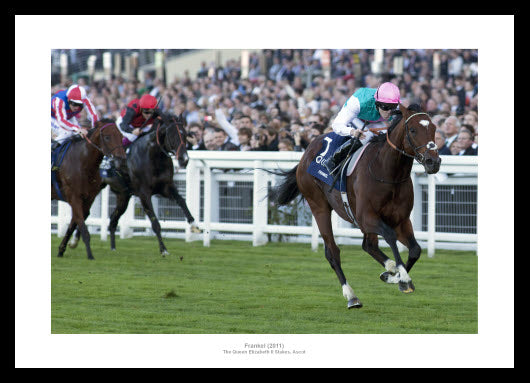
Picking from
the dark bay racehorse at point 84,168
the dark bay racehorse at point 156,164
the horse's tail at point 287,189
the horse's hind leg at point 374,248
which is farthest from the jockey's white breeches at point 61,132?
the horse's hind leg at point 374,248

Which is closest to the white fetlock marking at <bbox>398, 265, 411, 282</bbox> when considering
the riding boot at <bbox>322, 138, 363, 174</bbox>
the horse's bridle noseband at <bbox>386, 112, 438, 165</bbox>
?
the horse's bridle noseband at <bbox>386, 112, 438, 165</bbox>

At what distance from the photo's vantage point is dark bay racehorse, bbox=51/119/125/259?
34.7 feet

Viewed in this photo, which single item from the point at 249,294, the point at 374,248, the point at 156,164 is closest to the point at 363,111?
the point at 374,248

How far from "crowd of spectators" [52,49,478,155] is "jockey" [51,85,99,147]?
1326 millimetres

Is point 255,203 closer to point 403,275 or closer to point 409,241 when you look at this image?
point 409,241

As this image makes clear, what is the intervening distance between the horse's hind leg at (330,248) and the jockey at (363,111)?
0.44 meters

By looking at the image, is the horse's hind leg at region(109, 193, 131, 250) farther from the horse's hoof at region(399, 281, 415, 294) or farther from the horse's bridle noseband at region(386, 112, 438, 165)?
the horse's hoof at region(399, 281, 415, 294)

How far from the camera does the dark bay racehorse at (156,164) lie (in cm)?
1104

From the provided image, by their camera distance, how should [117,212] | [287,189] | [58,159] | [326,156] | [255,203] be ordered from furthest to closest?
[255,203] → [117,212] → [58,159] → [287,189] → [326,156]

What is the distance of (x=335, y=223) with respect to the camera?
11430 millimetres

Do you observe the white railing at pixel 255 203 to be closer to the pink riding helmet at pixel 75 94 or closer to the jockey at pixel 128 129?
the jockey at pixel 128 129

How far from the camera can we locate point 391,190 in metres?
7.05

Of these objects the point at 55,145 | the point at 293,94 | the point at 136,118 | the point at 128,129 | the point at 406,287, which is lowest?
the point at 406,287

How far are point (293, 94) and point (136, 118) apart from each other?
547 centimetres
